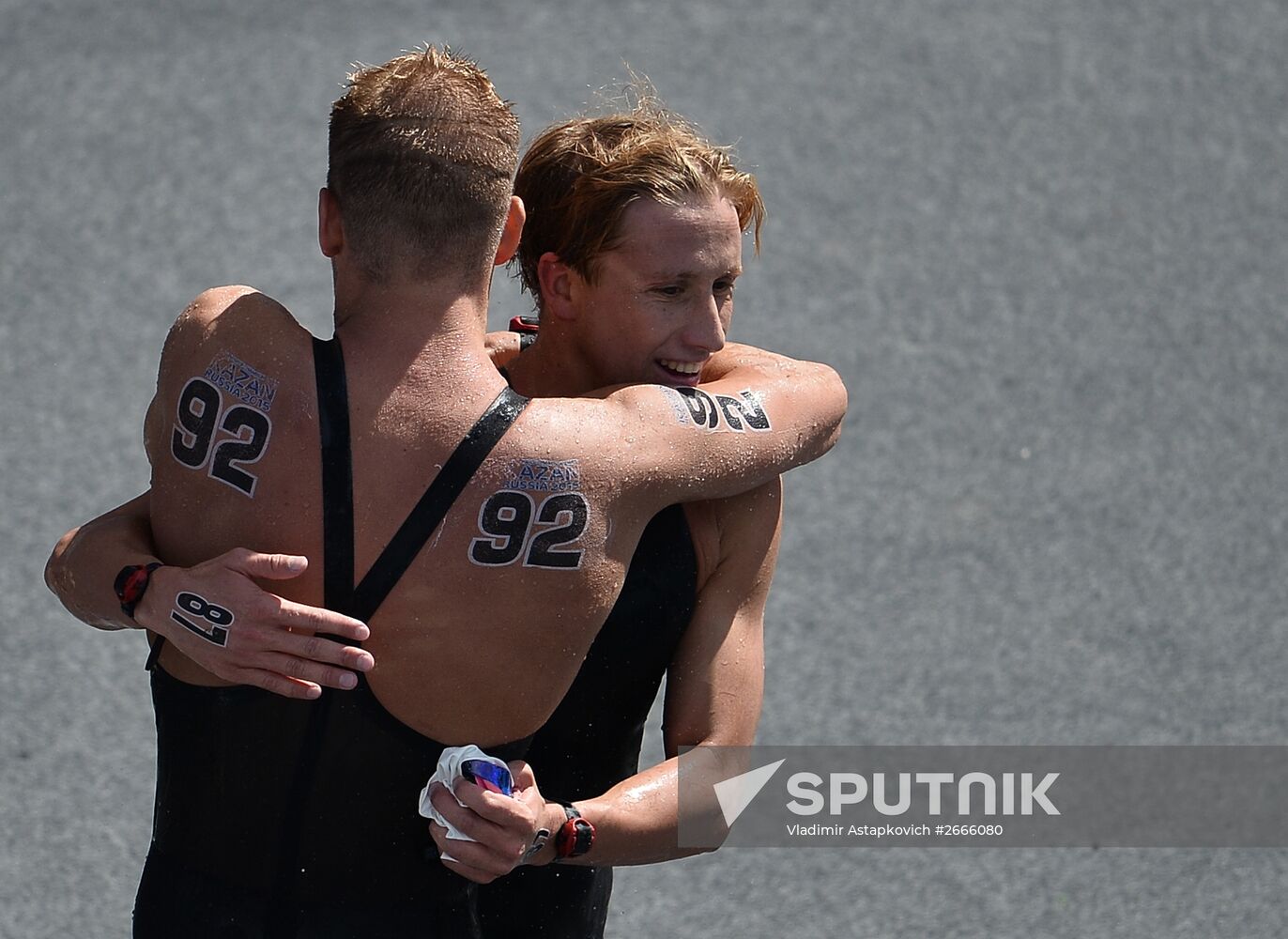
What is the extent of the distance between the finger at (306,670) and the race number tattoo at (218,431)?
0.71ft

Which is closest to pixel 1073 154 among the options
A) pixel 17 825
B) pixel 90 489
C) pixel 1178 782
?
pixel 1178 782

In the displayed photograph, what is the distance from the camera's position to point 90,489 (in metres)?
5.87

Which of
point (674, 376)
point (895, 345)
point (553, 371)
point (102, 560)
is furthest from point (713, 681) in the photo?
point (895, 345)

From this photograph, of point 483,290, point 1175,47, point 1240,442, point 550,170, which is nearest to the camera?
point 483,290

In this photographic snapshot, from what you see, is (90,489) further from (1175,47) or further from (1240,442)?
(1175,47)

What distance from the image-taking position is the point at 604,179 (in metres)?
2.69

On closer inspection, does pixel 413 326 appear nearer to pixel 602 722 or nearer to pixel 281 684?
pixel 281 684

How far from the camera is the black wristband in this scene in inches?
90.7

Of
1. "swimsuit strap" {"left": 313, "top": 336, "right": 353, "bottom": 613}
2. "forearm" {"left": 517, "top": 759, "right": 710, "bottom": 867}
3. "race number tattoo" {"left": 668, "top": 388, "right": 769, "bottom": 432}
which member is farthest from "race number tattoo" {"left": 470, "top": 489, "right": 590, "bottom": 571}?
"forearm" {"left": 517, "top": 759, "right": 710, "bottom": 867}

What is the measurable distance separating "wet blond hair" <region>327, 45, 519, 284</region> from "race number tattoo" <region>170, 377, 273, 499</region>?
0.84 feet

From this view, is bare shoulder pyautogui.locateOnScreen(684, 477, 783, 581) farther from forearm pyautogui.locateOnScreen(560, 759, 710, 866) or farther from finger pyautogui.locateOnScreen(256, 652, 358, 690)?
finger pyautogui.locateOnScreen(256, 652, 358, 690)

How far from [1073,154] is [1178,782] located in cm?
367

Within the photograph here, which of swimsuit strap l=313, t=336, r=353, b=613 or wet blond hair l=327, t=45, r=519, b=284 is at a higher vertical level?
wet blond hair l=327, t=45, r=519, b=284

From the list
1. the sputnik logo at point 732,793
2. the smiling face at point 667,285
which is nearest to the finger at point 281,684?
the sputnik logo at point 732,793
